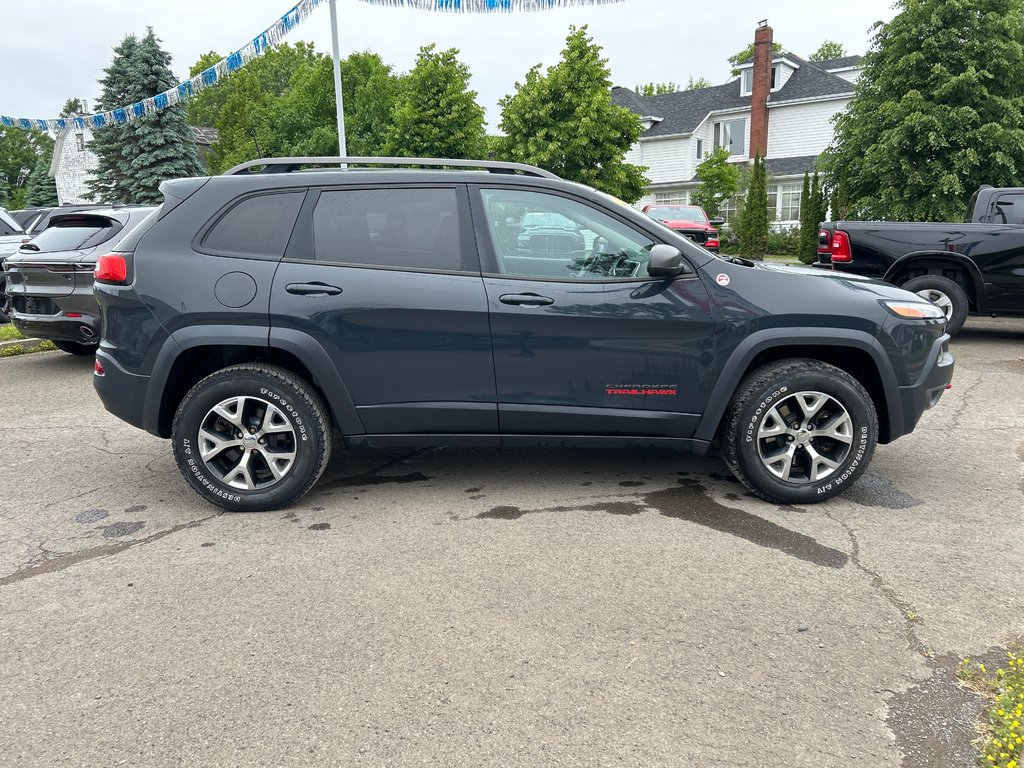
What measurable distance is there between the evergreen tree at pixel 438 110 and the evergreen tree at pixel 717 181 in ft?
38.6

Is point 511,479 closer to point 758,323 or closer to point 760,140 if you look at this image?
point 758,323

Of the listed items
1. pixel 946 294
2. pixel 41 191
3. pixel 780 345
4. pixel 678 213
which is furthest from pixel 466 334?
pixel 41 191

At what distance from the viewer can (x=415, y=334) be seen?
4070 mm

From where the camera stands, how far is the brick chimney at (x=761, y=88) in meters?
38.1

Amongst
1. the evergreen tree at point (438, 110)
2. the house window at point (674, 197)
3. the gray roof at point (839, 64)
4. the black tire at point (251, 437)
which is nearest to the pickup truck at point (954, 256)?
the black tire at point (251, 437)

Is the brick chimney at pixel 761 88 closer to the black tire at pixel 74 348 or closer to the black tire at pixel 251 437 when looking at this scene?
the black tire at pixel 74 348

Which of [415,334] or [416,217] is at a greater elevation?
[416,217]

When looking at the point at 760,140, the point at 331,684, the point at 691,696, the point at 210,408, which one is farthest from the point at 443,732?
the point at 760,140

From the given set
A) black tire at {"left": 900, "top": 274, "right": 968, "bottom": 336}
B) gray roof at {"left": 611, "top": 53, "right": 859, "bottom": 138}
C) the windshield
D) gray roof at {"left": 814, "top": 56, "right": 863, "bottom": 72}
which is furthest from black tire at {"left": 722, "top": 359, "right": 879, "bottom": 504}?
gray roof at {"left": 814, "top": 56, "right": 863, "bottom": 72}

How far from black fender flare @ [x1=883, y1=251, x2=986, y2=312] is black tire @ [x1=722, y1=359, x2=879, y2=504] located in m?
5.78

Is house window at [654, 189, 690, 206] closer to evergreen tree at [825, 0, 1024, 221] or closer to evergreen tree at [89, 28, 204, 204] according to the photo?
evergreen tree at [825, 0, 1024, 221]

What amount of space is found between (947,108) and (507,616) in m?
19.9

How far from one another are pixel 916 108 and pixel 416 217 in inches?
735

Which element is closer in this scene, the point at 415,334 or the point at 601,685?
the point at 601,685
